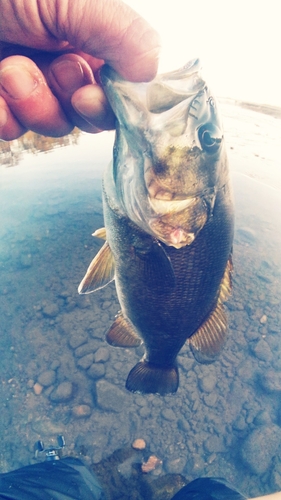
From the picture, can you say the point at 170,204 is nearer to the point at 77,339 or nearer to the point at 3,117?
the point at 3,117

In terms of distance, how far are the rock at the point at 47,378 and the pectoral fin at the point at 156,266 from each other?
90.4 inches

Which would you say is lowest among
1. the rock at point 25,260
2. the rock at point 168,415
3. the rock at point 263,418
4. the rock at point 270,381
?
the rock at point 263,418

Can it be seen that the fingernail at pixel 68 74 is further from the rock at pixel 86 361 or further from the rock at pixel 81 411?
the rock at pixel 81 411

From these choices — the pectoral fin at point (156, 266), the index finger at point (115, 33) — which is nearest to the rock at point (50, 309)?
the pectoral fin at point (156, 266)

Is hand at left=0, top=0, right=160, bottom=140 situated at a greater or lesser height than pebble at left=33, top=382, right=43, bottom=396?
greater

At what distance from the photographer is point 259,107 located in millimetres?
8352

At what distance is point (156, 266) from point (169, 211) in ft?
1.10

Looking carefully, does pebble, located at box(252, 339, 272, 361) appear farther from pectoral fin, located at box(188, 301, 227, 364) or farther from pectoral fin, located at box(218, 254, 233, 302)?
pectoral fin, located at box(218, 254, 233, 302)

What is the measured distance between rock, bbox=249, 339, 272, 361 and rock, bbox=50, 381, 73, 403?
6.67 feet

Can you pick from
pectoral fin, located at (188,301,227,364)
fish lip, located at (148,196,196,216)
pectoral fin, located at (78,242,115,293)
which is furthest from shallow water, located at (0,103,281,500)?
fish lip, located at (148,196,196,216)

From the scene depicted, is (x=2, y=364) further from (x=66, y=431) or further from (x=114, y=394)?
(x=114, y=394)

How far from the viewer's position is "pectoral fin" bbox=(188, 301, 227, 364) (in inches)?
76.2

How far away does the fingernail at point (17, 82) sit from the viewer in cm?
157

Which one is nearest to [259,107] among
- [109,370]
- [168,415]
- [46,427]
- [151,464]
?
[109,370]
